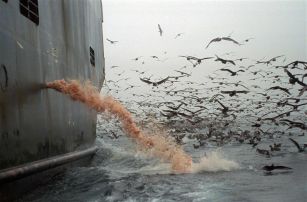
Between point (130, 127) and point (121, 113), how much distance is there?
0.70m

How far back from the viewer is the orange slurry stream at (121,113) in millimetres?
12159

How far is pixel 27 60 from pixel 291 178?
6.97m

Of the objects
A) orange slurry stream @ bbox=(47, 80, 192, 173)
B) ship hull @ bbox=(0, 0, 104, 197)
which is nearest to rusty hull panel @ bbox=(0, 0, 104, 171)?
ship hull @ bbox=(0, 0, 104, 197)

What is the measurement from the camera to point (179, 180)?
1212 centimetres

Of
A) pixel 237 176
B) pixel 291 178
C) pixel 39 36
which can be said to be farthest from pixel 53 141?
pixel 291 178

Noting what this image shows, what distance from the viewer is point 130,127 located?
47.9 feet

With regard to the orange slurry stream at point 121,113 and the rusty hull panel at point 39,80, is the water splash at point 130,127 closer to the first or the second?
the orange slurry stream at point 121,113

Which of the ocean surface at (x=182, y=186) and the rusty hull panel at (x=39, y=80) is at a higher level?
the rusty hull panel at (x=39, y=80)

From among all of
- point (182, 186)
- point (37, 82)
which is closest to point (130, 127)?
point (182, 186)

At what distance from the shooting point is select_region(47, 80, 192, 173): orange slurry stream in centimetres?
1216

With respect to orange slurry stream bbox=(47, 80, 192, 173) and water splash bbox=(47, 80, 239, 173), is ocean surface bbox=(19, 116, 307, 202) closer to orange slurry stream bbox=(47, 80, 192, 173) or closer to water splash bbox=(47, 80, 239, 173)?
water splash bbox=(47, 80, 239, 173)

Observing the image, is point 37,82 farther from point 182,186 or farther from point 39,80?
point 182,186

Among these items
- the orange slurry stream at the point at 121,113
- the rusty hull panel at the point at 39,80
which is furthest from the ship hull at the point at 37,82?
the orange slurry stream at the point at 121,113

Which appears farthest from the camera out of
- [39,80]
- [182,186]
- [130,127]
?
[130,127]
